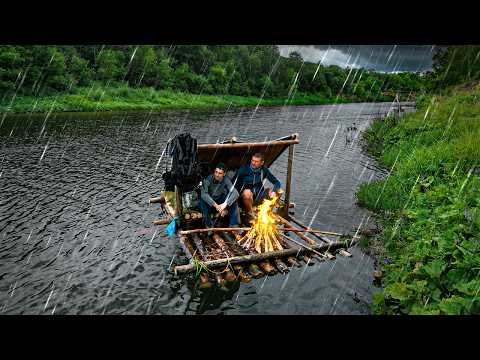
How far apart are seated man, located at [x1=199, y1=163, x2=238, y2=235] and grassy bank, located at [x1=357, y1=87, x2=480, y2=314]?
4.25 metres

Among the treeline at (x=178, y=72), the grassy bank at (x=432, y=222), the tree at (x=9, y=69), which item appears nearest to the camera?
the grassy bank at (x=432, y=222)

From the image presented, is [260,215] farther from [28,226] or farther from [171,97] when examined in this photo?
[171,97]

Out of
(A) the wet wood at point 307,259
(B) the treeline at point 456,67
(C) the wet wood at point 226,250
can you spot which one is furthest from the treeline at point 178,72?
(A) the wet wood at point 307,259

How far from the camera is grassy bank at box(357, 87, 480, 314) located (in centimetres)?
625

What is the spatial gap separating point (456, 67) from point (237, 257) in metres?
41.9

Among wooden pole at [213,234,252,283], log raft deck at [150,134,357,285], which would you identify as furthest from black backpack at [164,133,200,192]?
wooden pole at [213,234,252,283]

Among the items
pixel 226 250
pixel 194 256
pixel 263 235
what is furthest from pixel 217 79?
pixel 194 256

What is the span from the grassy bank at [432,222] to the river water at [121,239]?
0.94 metres

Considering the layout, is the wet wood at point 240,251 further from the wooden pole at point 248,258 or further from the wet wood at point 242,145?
the wet wood at point 242,145


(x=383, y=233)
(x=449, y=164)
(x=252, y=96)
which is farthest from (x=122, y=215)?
(x=252, y=96)

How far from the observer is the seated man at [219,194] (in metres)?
9.75

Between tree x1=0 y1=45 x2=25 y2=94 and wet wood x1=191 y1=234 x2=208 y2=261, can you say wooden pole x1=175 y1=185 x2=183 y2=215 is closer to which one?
wet wood x1=191 y1=234 x2=208 y2=261

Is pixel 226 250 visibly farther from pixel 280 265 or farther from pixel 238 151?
pixel 238 151

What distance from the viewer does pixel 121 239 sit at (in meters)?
10.8
